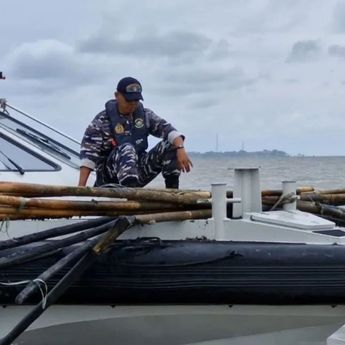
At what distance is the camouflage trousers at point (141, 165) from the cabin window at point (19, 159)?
1.39 feet

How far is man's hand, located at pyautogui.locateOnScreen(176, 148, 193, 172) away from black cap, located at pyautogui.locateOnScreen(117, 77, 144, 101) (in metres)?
0.45

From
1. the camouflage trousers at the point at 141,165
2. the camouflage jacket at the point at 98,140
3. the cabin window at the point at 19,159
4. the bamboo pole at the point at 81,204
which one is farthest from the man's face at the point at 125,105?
the bamboo pole at the point at 81,204

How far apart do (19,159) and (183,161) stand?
109 centimetres

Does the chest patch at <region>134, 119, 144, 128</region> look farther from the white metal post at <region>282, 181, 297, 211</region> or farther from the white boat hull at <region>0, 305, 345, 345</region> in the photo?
the white boat hull at <region>0, 305, 345, 345</region>

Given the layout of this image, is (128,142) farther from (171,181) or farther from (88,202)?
(88,202)

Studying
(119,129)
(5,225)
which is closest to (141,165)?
(119,129)

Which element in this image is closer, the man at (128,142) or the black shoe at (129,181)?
the black shoe at (129,181)

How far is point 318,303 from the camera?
12.1ft

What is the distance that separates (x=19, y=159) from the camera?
5.01 m

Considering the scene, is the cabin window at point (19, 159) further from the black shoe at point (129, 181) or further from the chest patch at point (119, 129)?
the black shoe at point (129, 181)

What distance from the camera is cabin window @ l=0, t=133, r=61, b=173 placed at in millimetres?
4863

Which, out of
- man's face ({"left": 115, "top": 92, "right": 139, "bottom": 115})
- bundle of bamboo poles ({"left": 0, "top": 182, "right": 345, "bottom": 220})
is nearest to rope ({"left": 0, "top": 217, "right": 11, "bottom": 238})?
bundle of bamboo poles ({"left": 0, "top": 182, "right": 345, "bottom": 220})

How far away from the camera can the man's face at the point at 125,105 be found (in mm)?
4895

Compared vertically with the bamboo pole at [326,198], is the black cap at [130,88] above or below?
above
